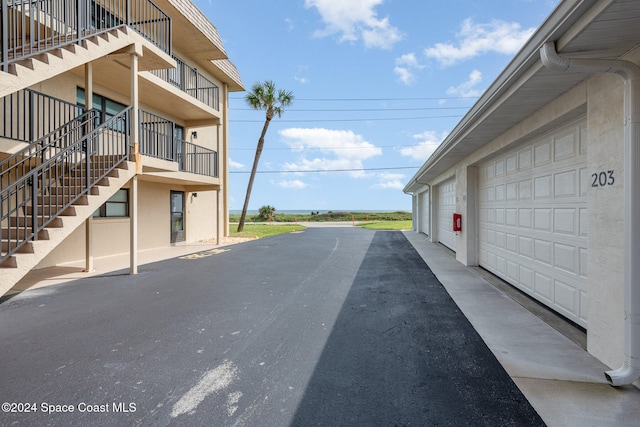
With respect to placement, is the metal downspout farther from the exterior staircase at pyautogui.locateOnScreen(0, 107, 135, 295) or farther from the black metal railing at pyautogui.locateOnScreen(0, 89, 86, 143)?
the black metal railing at pyautogui.locateOnScreen(0, 89, 86, 143)

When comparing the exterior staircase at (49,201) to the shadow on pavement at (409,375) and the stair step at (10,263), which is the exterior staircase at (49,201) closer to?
the stair step at (10,263)

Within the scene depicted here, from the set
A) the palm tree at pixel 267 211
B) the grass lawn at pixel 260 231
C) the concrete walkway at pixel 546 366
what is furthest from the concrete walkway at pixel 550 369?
the palm tree at pixel 267 211

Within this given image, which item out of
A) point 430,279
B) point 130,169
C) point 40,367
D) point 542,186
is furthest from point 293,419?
point 130,169

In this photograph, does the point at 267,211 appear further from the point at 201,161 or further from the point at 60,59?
the point at 60,59

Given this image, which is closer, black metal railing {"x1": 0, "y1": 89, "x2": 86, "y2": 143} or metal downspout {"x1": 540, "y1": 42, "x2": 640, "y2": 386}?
metal downspout {"x1": 540, "y1": 42, "x2": 640, "y2": 386}

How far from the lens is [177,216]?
14.7m

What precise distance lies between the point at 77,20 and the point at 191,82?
8.09 meters

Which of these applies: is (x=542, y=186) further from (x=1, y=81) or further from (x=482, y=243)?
(x=1, y=81)

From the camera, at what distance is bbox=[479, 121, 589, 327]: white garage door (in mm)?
4344

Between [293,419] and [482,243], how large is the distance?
7.35 meters

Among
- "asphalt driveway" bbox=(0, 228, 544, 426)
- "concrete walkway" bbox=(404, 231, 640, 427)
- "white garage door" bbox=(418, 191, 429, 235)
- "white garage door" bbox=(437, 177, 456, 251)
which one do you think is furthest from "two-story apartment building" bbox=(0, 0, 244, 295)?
"white garage door" bbox=(418, 191, 429, 235)

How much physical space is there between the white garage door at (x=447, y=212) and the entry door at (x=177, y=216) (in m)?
10.9

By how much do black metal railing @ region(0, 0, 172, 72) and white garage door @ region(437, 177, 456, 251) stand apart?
33.2 feet

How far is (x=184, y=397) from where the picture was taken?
280 centimetres
